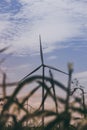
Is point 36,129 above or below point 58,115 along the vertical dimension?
below

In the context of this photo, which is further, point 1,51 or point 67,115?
point 1,51

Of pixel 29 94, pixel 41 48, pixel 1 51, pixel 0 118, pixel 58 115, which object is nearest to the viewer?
pixel 58 115

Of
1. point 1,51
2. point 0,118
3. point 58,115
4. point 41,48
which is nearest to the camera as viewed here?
point 58,115

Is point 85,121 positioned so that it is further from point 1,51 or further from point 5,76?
point 1,51

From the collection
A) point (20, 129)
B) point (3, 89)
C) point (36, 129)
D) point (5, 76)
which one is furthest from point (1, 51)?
point (20, 129)

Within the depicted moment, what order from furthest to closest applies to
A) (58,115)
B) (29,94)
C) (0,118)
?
1. (29,94)
2. (0,118)
3. (58,115)

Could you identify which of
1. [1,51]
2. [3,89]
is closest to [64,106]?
[3,89]

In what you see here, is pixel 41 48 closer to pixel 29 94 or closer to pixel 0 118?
pixel 29 94

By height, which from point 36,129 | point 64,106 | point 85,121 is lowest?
point 36,129

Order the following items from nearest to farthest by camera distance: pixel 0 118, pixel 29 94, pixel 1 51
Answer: pixel 0 118, pixel 29 94, pixel 1 51

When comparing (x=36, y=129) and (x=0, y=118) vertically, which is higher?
(x=0, y=118)
